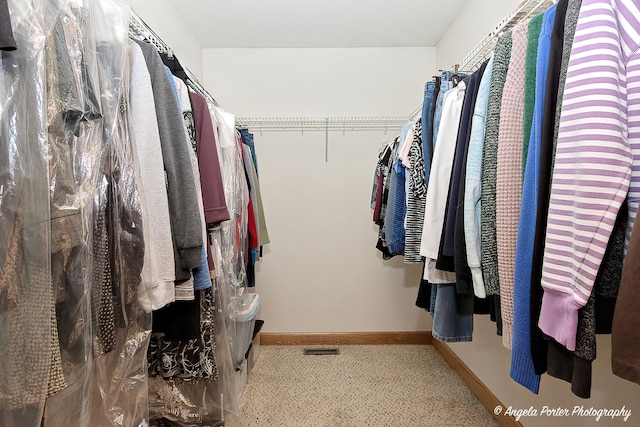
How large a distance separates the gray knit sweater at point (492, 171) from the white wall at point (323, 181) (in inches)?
58.2

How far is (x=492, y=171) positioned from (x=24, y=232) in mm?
919

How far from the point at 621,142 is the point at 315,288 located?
2.01 metres

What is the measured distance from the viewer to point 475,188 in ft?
2.43

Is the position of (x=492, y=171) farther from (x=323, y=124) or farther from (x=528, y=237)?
(x=323, y=124)

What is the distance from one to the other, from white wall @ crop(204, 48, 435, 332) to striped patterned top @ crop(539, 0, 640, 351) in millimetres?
1697

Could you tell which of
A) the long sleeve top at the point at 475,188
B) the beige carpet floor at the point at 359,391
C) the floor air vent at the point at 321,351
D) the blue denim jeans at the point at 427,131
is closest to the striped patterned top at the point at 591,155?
the long sleeve top at the point at 475,188

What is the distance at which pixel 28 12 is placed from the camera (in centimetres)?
46

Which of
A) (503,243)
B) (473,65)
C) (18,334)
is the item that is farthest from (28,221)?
(473,65)

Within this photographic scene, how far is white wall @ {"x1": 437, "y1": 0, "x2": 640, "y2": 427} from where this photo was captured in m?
0.89

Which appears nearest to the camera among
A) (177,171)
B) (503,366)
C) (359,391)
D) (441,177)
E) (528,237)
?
(528,237)

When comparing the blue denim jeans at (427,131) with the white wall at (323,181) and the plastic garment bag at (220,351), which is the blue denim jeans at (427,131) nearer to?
the plastic garment bag at (220,351)

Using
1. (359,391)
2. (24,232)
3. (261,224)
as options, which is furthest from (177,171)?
(359,391)

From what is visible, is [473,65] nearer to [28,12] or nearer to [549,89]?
[549,89]

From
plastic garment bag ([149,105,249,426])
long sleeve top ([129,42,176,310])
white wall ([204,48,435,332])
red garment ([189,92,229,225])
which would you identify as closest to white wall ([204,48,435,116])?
white wall ([204,48,435,332])
